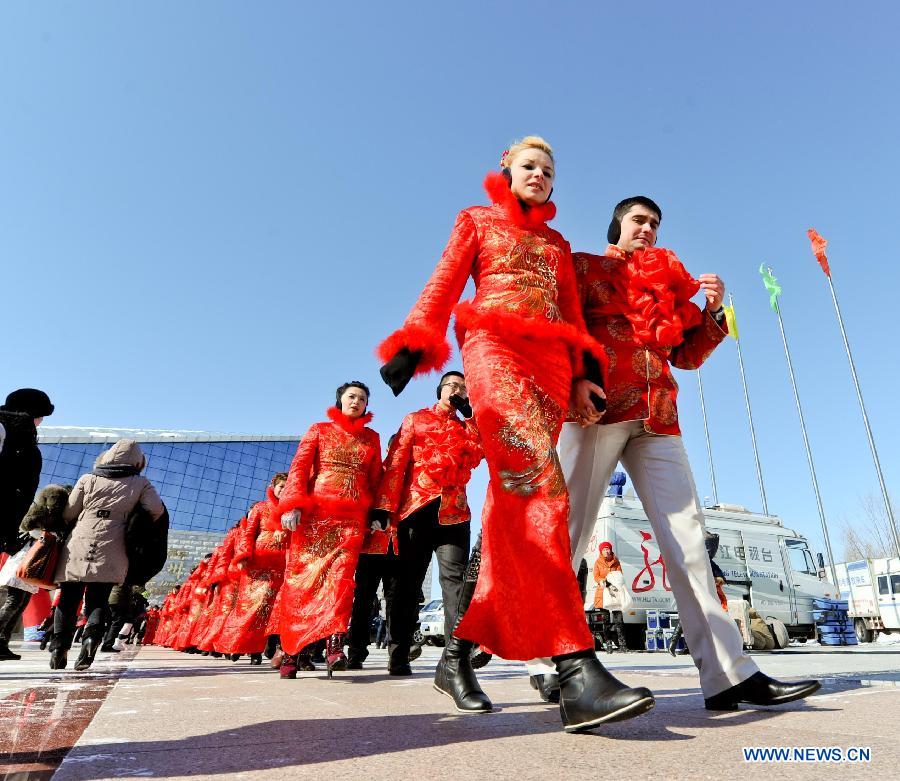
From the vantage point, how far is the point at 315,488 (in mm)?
4906

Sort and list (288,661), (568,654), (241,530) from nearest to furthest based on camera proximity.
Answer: (568,654), (288,661), (241,530)

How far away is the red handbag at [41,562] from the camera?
5.12 meters

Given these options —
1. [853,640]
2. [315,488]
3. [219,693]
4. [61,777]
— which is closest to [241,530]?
[315,488]

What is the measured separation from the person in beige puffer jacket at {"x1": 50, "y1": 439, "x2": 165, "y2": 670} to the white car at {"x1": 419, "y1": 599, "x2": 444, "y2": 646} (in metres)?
12.6

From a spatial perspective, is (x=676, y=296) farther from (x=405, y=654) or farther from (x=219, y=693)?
(x=405, y=654)

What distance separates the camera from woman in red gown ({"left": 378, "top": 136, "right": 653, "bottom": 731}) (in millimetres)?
1910

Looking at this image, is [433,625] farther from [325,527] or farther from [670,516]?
[670,516]

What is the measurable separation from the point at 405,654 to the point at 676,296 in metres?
3.26

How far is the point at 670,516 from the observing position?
8.30ft

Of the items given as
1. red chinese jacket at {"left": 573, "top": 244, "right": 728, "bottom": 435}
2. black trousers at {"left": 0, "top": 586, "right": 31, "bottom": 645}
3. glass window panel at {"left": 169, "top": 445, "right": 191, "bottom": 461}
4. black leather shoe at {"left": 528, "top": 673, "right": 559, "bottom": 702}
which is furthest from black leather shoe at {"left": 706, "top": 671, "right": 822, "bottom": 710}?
glass window panel at {"left": 169, "top": 445, "right": 191, "bottom": 461}

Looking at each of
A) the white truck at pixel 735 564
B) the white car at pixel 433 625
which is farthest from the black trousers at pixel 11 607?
the white car at pixel 433 625

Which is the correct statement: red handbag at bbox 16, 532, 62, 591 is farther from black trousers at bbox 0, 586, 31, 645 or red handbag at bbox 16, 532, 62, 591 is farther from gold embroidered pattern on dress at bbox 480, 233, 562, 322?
gold embroidered pattern on dress at bbox 480, 233, 562, 322

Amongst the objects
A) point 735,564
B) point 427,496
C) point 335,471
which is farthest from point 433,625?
point 427,496

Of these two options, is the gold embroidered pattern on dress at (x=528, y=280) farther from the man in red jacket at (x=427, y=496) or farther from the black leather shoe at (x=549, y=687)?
the man in red jacket at (x=427, y=496)
